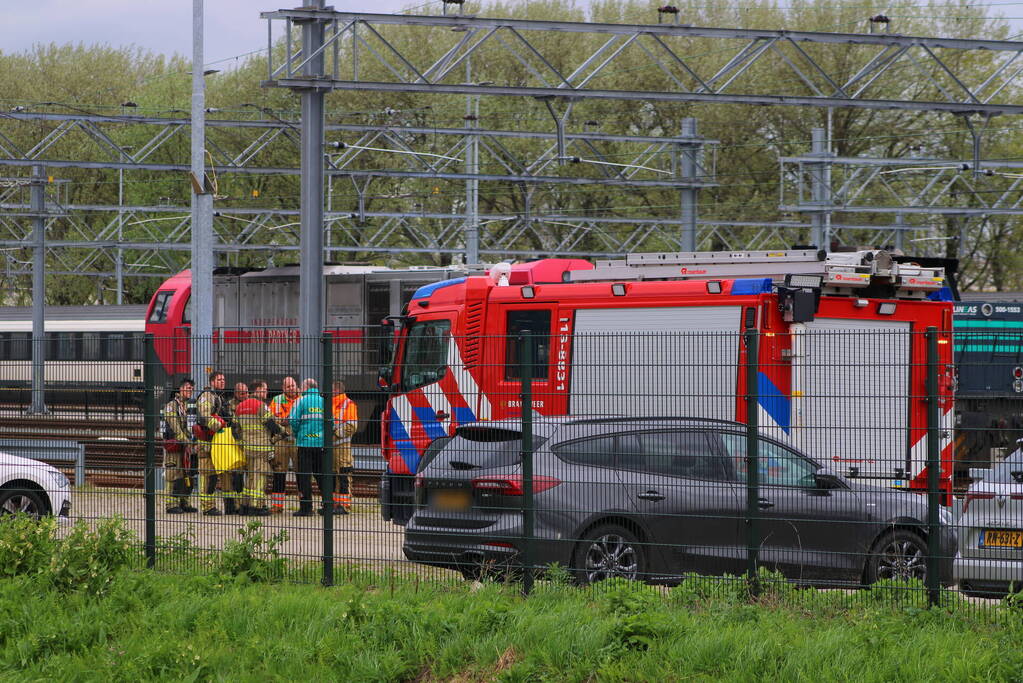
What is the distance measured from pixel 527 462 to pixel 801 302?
5907 millimetres

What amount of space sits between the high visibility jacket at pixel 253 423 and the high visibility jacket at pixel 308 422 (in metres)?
0.24

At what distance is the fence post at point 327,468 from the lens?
1044cm

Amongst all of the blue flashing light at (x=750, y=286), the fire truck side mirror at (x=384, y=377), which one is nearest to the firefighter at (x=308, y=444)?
the fire truck side mirror at (x=384, y=377)

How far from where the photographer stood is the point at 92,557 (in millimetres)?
10398

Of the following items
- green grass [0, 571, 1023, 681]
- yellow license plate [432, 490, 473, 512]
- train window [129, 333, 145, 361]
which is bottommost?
green grass [0, 571, 1023, 681]

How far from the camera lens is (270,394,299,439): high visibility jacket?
1094 centimetres

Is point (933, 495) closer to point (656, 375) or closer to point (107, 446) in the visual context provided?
point (656, 375)

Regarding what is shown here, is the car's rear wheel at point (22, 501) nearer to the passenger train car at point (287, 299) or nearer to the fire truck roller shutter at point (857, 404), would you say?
the passenger train car at point (287, 299)

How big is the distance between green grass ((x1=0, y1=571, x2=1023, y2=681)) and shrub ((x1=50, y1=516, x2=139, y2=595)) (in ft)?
0.52

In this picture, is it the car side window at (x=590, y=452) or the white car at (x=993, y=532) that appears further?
the car side window at (x=590, y=452)

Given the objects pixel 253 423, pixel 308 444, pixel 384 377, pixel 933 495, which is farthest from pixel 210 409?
pixel 933 495

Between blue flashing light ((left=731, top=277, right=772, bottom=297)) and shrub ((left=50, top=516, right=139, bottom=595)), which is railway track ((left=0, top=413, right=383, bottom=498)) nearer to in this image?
shrub ((left=50, top=516, right=139, bottom=595))

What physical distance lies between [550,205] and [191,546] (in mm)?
40819

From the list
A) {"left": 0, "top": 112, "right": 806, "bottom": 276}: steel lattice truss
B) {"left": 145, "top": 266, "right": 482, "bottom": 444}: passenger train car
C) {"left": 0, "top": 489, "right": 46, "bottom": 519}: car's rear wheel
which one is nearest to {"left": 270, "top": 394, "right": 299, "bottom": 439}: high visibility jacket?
{"left": 0, "top": 489, "right": 46, "bottom": 519}: car's rear wheel
